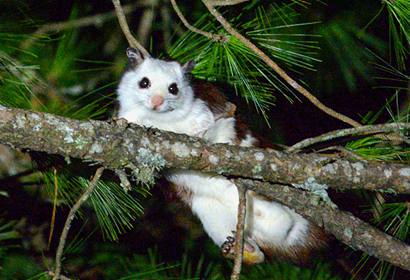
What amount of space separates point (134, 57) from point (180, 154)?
3.36 feet

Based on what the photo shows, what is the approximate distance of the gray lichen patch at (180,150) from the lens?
2.20 m

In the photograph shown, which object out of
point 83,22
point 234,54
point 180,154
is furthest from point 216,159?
point 83,22

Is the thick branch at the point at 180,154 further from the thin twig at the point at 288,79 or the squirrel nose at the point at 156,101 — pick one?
the squirrel nose at the point at 156,101

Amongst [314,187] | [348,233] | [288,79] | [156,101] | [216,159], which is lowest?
[348,233]

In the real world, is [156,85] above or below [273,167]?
above

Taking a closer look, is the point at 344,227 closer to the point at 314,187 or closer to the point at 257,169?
the point at 314,187

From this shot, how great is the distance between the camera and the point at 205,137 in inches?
119

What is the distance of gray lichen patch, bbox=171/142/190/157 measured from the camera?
2195mm

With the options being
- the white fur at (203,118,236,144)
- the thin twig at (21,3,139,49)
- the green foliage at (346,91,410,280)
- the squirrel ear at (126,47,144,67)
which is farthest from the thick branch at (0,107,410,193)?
the thin twig at (21,3,139,49)

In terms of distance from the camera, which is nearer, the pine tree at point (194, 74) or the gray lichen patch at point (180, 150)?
the gray lichen patch at point (180, 150)

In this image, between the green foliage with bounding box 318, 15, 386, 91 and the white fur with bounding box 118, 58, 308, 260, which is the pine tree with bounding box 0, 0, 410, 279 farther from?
the white fur with bounding box 118, 58, 308, 260

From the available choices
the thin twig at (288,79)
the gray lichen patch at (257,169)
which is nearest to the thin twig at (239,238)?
the gray lichen patch at (257,169)

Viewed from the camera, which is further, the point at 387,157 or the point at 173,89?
the point at 173,89

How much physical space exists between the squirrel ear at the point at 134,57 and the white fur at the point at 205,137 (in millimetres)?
38
